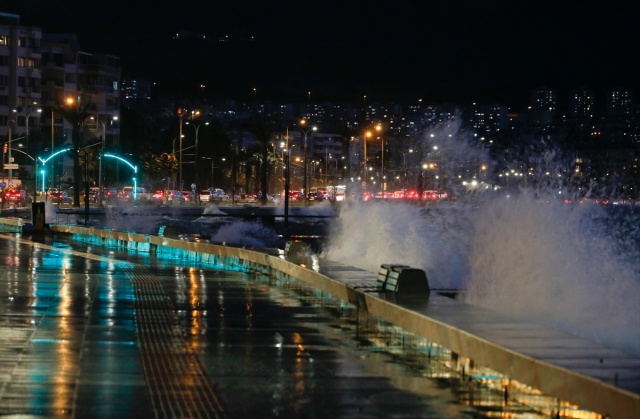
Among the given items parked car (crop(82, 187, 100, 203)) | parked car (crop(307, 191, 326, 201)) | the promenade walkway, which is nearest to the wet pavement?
the promenade walkway

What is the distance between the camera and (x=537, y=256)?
124ft

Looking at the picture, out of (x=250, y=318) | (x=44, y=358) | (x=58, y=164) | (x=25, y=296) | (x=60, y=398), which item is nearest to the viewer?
(x=60, y=398)

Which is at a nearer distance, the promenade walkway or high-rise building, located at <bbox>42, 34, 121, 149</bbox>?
the promenade walkway

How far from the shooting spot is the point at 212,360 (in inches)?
607

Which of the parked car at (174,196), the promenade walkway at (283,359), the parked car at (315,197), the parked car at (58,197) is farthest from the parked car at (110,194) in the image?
the promenade walkway at (283,359)

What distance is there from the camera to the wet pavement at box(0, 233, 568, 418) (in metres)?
12.3

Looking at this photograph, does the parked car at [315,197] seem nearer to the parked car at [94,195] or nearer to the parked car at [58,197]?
the parked car at [94,195]

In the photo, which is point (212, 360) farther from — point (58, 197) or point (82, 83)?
point (82, 83)

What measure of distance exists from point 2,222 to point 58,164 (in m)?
80.4

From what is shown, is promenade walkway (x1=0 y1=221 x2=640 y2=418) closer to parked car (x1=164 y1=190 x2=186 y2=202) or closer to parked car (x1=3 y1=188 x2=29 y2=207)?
parked car (x1=3 y1=188 x2=29 y2=207)

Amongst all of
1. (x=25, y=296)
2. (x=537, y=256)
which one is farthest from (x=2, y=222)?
(x=25, y=296)

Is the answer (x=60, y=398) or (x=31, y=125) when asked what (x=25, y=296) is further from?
(x=31, y=125)

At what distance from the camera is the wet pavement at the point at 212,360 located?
483 inches

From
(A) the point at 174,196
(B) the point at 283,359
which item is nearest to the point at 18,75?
(A) the point at 174,196
